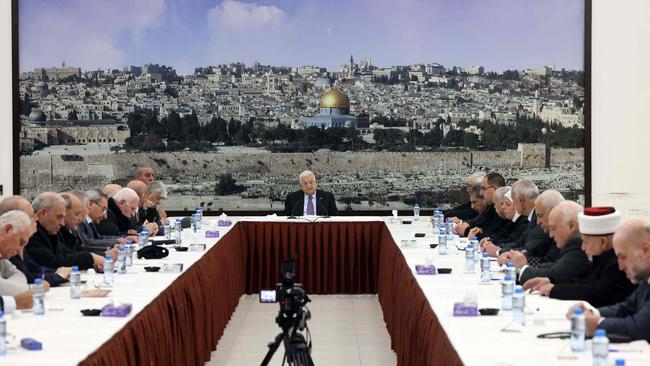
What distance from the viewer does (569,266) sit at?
18.1 ft

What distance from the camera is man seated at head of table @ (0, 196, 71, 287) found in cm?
539

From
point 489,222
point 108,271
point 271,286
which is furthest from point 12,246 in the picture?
point 489,222

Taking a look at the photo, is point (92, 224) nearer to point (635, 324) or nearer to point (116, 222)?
point (116, 222)

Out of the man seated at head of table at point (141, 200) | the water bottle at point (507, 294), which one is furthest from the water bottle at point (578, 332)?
the man seated at head of table at point (141, 200)

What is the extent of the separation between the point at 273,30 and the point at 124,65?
176cm

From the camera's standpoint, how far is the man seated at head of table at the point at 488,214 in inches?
339

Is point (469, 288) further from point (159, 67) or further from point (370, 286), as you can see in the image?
point (159, 67)

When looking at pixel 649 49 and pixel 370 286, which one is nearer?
pixel 370 286

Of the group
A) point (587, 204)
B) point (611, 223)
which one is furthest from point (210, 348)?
point (587, 204)

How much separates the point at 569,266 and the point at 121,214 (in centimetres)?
441

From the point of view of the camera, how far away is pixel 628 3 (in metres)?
11.1

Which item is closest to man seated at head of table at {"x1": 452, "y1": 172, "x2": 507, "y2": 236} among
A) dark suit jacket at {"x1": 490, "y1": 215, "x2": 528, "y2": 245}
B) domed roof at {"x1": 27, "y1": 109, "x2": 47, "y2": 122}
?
dark suit jacket at {"x1": 490, "y1": 215, "x2": 528, "y2": 245}

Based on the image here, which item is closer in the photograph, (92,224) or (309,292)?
(92,224)

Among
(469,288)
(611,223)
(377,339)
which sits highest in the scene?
(611,223)
